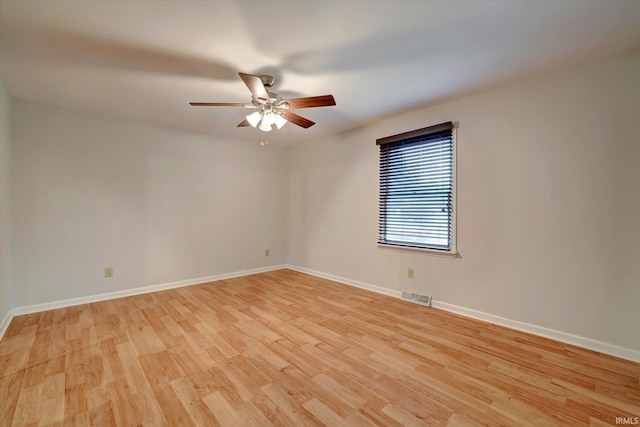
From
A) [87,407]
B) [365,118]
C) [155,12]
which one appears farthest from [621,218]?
[87,407]

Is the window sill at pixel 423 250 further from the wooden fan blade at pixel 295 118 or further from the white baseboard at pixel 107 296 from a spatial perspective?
the white baseboard at pixel 107 296

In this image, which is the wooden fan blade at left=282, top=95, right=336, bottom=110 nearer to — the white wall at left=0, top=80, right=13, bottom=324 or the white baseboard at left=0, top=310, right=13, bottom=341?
the white wall at left=0, top=80, right=13, bottom=324

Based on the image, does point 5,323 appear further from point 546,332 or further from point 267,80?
point 546,332

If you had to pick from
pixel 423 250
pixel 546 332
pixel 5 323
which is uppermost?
pixel 423 250

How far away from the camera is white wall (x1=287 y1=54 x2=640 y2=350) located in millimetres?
2057

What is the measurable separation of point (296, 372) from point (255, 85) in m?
2.14

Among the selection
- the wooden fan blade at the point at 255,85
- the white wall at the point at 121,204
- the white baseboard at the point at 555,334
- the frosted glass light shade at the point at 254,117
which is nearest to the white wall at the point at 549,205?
the white baseboard at the point at 555,334

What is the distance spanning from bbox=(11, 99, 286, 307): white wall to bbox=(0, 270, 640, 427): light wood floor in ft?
2.05

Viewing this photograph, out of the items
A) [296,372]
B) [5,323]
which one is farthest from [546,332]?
[5,323]

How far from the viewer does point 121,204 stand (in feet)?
11.5

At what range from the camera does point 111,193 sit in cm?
342

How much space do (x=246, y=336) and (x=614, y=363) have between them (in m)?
2.89

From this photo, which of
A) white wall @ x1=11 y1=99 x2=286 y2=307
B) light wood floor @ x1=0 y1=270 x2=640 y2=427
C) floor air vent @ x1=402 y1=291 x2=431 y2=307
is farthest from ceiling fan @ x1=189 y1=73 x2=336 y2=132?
floor air vent @ x1=402 y1=291 x2=431 y2=307

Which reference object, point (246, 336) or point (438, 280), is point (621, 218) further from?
point (246, 336)
